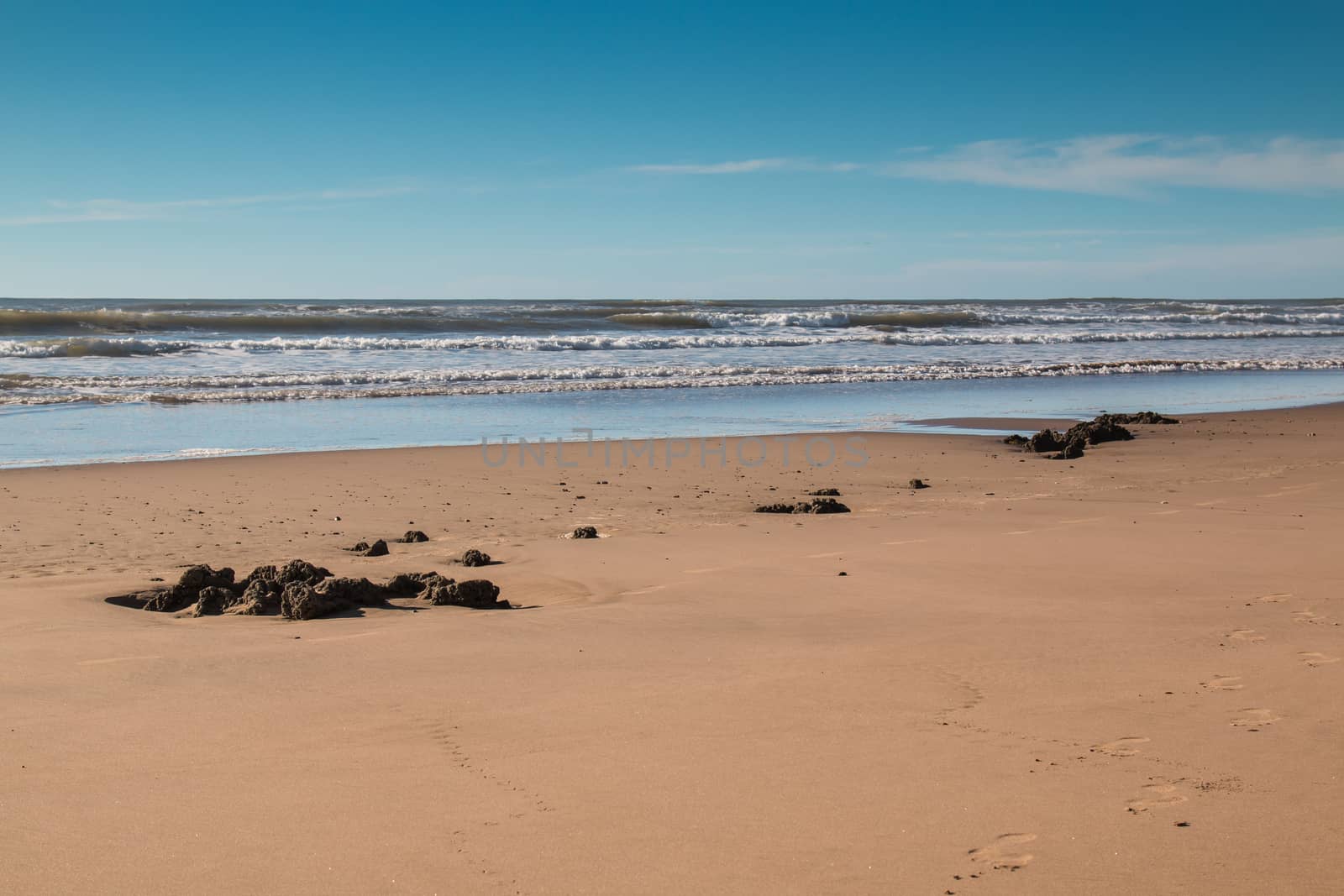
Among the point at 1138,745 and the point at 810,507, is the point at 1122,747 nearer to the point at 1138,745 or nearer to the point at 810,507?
the point at 1138,745

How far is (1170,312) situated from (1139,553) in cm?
4999

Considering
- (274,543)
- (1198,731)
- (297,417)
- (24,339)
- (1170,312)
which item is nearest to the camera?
(1198,731)

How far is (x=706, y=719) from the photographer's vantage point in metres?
3.53

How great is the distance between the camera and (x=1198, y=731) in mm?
3359

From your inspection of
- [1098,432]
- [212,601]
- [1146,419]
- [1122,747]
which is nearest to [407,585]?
[212,601]

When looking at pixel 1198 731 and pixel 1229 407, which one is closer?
pixel 1198 731

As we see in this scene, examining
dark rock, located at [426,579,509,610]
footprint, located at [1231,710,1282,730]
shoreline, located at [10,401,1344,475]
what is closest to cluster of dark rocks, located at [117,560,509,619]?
dark rock, located at [426,579,509,610]

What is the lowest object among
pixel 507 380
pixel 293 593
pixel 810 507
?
pixel 810 507

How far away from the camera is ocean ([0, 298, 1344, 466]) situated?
14008mm

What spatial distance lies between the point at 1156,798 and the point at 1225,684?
3.91ft

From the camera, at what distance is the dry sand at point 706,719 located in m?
2.58

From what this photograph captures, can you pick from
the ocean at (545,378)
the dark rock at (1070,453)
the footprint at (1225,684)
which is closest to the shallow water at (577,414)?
the ocean at (545,378)

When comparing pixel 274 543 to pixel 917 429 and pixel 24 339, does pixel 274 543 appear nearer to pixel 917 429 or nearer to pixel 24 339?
pixel 917 429

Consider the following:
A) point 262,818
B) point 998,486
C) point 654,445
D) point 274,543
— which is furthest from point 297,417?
point 262,818
